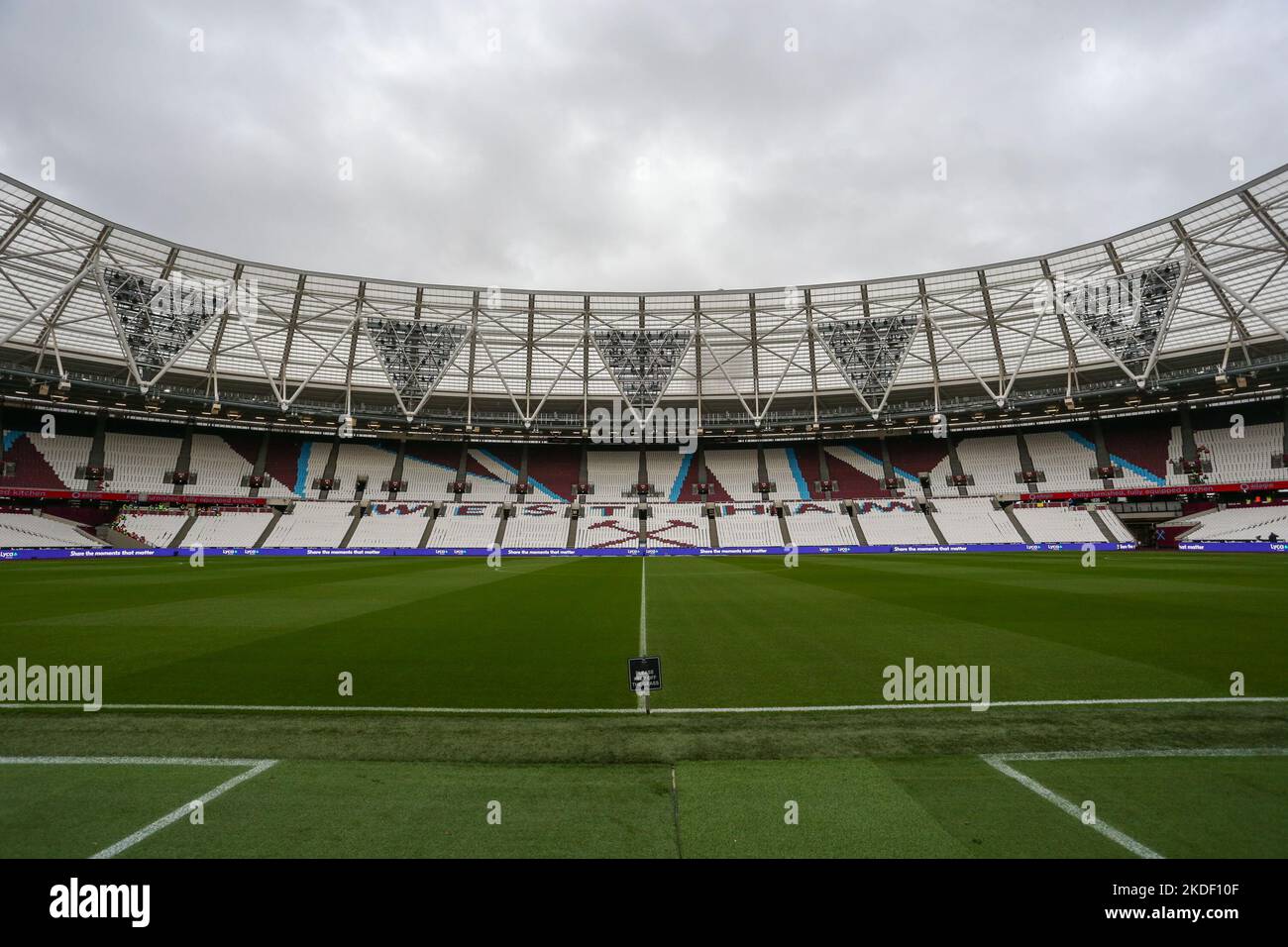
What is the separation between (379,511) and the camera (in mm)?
56094

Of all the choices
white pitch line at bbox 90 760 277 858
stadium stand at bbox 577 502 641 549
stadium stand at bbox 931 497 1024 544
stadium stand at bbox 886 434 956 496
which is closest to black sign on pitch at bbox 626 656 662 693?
white pitch line at bbox 90 760 277 858

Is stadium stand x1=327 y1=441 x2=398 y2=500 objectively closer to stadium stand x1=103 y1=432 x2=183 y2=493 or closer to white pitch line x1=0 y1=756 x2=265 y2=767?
stadium stand x1=103 y1=432 x2=183 y2=493

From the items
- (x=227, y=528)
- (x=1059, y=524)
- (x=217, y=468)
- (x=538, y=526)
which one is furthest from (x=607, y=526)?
(x=1059, y=524)

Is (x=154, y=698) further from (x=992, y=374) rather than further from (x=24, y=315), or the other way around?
(x=992, y=374)

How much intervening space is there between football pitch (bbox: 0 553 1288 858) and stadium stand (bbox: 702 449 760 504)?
50407mm

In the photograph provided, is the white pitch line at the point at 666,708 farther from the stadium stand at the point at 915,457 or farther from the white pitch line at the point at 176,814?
the stadium stand at the point at 915,457

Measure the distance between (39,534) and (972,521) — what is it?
76083 millimetres

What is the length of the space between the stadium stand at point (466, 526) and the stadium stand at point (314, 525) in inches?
321

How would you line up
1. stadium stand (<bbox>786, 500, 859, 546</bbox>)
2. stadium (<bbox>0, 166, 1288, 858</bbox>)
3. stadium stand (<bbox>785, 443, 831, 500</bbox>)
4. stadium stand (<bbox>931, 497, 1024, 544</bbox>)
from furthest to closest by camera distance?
stadium stand (<bbox>785, 443, 831, 500</bbox>) < stadium stand (<bbox>786, 500, 859, 546</bbox>) < stadium stand (<bbox>931, 497, 1024, 544</bbox>) < stadium (<bbox>0, 166, 1288, 858</bbox>)

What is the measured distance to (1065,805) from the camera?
3797 millimetres

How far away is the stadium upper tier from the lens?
40.5 meters

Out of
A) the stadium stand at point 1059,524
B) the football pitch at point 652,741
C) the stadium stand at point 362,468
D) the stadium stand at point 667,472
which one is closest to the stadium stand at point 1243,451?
the stadium stand at point 1059,524
